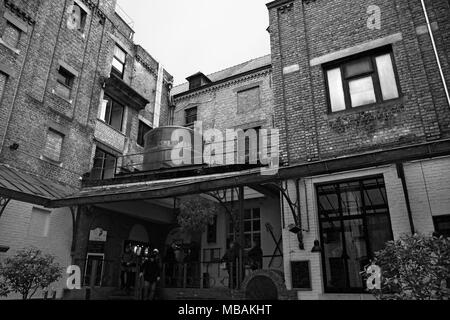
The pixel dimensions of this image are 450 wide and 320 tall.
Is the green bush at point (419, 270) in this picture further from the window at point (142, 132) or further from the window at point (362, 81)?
the window at point (142, 132)

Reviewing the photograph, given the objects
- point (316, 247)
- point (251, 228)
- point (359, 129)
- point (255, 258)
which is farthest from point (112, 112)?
point (316, 247)

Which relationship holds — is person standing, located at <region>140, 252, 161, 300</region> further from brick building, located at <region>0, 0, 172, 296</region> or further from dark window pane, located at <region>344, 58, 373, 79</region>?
dark window pane, located at <region>344, 58, 373, 79</region>

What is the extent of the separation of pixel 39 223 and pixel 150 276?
5.16 meters

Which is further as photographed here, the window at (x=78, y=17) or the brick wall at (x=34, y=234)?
the window at (x=78, y=17)

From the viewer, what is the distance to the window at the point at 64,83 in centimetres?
1446

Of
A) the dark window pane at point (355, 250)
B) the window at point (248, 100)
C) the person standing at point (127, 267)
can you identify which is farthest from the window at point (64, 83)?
the dark window pane at point (355, 250)

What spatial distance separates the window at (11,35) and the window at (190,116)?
10.8 meters

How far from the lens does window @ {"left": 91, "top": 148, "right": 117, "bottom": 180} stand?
52.3ft

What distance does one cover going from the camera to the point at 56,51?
46.9 feet

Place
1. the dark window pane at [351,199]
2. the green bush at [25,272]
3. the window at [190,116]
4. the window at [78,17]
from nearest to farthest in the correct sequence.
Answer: the green bush at [25,272], the dark window pane at [351,199], the window at [78,17], the window at [190,116]

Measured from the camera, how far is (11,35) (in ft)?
41.2

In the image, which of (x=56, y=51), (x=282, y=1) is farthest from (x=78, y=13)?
(x=282, y=1)
